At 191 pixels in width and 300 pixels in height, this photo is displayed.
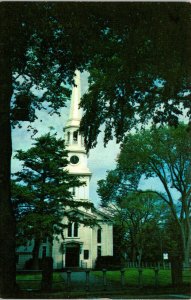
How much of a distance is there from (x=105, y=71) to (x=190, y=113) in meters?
3.54

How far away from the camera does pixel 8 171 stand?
1129cm

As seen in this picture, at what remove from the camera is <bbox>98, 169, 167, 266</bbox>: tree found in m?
29.7

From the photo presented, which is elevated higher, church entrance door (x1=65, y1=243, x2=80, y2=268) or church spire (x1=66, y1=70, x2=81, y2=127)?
church spire (x1=66, y1=70, x2=81, y2=127)

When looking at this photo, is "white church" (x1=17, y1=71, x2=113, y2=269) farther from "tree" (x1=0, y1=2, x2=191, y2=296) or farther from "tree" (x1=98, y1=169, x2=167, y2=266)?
"tree" (x1=0, y1=2, x2=191, y2=296)

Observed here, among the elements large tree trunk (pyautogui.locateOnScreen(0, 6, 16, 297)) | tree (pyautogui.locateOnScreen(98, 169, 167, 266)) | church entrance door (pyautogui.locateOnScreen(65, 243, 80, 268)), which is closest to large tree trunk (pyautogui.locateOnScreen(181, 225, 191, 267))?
tree (pyautogui.locateOnScreen(98, 169, 167, 266))

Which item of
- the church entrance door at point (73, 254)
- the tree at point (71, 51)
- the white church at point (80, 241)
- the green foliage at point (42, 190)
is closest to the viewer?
the tree at point (71, 51)

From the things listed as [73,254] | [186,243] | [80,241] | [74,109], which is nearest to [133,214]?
[80,241]

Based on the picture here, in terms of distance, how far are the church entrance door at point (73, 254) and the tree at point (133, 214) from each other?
18.5ft

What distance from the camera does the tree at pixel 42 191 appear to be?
77.9ft

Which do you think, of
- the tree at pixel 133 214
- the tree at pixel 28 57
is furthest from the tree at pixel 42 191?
the tree at pixel 28 57

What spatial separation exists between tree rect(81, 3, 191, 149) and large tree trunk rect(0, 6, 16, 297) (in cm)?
330

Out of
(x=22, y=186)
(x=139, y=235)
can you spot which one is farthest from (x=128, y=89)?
(x=139, y=235)

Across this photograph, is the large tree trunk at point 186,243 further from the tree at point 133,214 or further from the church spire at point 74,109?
the church spire at point 74,109

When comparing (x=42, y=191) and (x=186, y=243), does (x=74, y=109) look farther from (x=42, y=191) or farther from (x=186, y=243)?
(x=186, y=243)
